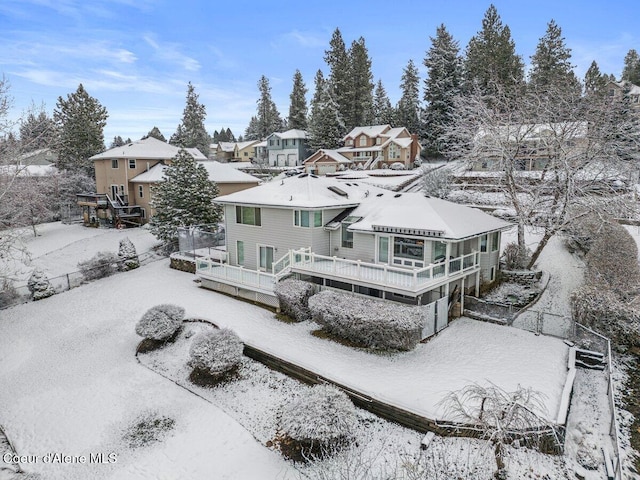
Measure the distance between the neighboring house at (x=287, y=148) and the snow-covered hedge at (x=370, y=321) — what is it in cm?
5094

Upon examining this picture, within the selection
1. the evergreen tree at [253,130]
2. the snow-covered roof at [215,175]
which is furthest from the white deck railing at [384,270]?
the evergreen tree at [253,130]

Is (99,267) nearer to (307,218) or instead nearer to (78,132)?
(307,218)

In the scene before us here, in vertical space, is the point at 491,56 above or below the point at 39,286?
above

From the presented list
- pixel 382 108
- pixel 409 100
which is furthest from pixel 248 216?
pixel 382 108

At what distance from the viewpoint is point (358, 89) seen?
65.4 meters

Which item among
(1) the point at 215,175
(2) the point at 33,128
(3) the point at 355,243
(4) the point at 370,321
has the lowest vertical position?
(4) the point at 370,321

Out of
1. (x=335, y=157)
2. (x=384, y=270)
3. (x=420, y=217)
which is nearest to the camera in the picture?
(x=384, y=270)

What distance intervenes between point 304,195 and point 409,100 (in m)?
48.9

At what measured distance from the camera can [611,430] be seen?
411 inches

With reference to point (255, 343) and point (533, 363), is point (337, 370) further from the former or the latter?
point (533, 363)

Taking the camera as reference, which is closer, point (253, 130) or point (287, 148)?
point (287, 148)

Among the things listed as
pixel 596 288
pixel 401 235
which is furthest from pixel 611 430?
pixel 401 235

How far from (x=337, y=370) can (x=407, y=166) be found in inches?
1627

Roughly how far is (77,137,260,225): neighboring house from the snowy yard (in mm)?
18818
